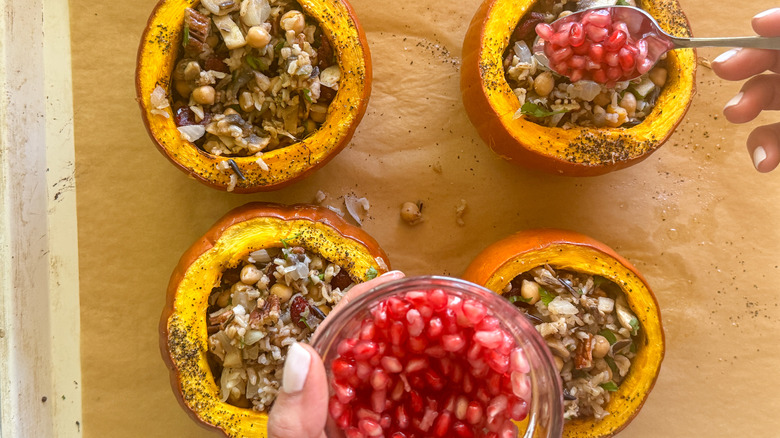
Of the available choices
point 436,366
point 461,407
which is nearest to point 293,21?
point 436,366

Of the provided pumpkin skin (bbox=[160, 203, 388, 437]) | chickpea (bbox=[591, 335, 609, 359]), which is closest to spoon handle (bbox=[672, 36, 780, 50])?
chickpea (bbox=[591, 335, 609, 359])

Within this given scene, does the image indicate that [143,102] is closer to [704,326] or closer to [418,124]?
[418,124]

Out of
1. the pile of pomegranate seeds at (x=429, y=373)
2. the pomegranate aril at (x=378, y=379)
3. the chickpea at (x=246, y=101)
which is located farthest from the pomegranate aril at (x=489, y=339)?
the chickpea at (x=246, y=101)

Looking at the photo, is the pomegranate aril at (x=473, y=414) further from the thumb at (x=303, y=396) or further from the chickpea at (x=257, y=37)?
the chickpea at (x=257, y=37)

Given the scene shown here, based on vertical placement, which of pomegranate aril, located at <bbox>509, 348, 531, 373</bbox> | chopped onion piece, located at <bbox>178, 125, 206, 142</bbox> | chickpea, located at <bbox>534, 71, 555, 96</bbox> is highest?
chickpea, located at <bbox>534, 71, 555, 96</bbox>

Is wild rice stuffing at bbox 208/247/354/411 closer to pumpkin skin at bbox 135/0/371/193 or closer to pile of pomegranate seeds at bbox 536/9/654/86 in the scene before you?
pumpkin skin at bbox 135/0/371/193

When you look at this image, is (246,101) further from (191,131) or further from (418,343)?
(418,343)
